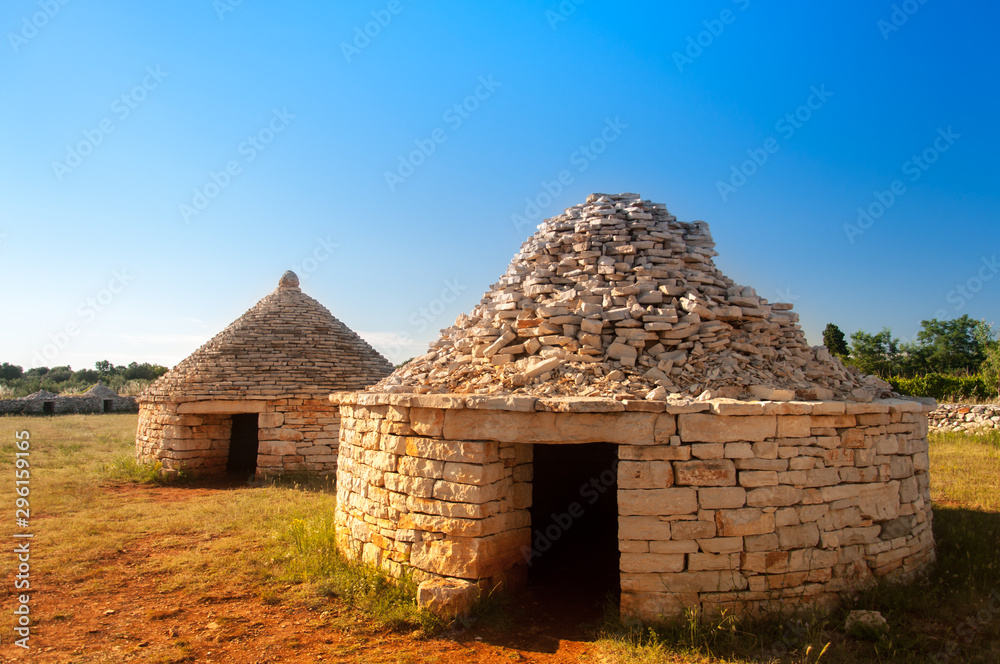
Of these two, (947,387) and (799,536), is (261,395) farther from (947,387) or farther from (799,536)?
(947,387)

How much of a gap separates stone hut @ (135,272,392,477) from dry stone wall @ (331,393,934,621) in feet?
21.4

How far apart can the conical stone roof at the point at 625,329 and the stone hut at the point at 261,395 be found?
553 cm

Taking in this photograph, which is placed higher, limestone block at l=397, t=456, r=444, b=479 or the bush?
the bush

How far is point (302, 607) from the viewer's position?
527cm

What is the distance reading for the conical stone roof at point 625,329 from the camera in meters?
5.18

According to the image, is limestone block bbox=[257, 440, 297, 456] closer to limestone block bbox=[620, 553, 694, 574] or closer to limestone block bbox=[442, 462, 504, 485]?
limestone block bbox=[442, 462, 504, 485]

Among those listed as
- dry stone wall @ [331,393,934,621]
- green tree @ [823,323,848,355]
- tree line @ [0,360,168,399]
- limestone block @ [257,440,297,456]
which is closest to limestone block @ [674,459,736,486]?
dry stone wall @ [331,393,934,621]

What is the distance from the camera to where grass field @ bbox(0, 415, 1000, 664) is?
420 cm

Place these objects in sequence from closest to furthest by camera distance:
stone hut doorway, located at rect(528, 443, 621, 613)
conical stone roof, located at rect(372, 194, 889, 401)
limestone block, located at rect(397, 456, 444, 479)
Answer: limestone block, located at rect(397, 456, 444, 479) → conical stone roof, located at rect(372, 194, 889, 401) → stone hut doorway, located at rect(528, 443, 621, 613)

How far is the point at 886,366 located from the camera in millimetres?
28562

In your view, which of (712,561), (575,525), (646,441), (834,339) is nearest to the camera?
(712,561)

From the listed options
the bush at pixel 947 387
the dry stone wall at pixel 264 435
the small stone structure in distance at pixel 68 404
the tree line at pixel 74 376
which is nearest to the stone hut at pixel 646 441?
the dry stone wall at pixel 264 435

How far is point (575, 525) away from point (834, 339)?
21.0m

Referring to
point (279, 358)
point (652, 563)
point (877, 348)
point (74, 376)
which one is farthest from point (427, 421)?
point (74, 376)
